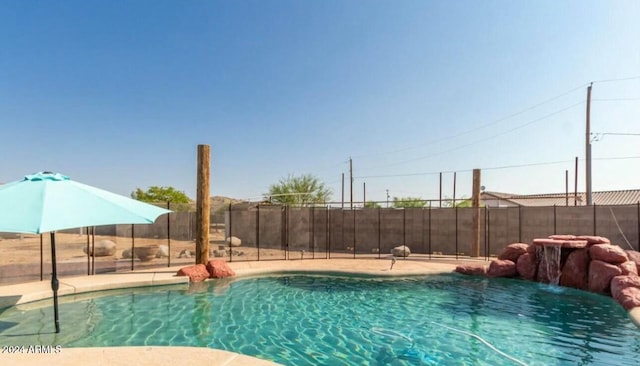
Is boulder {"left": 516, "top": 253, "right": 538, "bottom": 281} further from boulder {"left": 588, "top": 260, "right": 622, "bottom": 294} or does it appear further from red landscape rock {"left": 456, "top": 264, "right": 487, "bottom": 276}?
boulder {"left": 588, "top": 260, "right": 622, "bottom": 294}

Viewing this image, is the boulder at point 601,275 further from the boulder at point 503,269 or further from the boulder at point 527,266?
the boulder at point 503,269

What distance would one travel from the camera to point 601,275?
801 cm

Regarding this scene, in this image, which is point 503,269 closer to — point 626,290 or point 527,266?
point 527,266

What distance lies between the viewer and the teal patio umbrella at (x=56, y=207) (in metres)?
3.76

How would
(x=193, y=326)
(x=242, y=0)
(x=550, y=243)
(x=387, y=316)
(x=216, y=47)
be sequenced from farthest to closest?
(x=216, y=47), (x=242, y=0), (x=550, y=243), (x=387, y=316), (x=193, y=326)

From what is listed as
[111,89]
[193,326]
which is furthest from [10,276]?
[111,89]

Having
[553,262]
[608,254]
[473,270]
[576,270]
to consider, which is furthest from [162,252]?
[608,254]

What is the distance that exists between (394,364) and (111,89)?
44.0ft

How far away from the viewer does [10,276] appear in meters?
7.83

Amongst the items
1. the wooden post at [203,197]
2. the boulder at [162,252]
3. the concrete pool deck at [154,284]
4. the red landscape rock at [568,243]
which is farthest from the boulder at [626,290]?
the boulder at [162,252]

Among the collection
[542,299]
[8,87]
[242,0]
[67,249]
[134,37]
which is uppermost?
[242,0]

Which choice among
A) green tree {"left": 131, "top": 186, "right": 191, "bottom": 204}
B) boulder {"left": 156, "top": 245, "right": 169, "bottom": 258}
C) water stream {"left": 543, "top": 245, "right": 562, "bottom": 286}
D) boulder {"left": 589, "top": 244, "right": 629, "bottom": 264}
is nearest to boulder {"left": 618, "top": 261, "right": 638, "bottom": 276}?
boulder {"left": 589, "top": 244, "right": 629, "bottom": 264}

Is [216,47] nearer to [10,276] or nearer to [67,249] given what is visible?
[67,249]

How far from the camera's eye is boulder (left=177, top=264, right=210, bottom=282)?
28.3 feet
